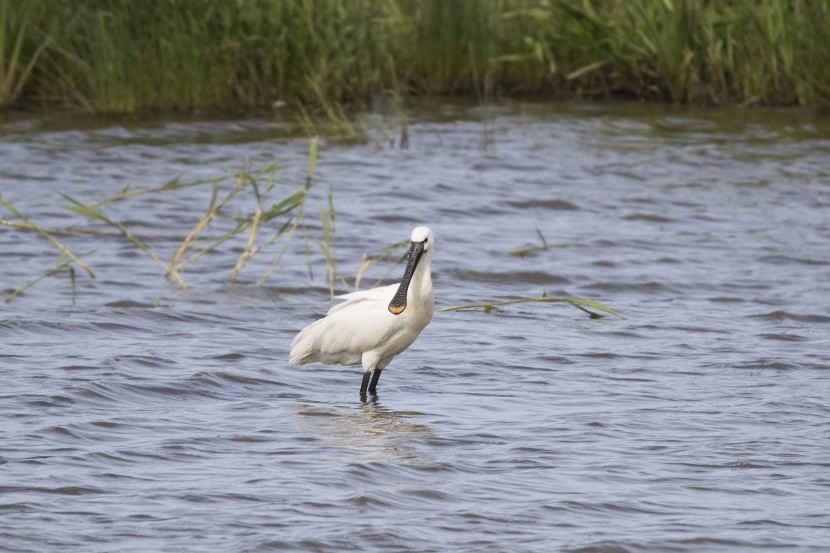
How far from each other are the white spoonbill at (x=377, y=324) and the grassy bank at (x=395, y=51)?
6.05 meters

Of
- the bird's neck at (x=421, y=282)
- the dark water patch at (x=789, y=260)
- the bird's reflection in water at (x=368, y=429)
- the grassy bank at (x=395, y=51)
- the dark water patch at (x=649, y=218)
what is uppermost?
the grassy bank at (x=395, y=51)

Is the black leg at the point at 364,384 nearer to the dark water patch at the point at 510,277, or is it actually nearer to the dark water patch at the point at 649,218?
the dark water patch at the point at 510,277

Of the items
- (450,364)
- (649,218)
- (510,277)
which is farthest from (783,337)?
(649,218)

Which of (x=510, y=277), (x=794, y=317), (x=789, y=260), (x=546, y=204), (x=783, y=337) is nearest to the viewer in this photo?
(x=783, y=337)

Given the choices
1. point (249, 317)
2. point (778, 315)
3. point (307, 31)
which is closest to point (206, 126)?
point (307, 31)

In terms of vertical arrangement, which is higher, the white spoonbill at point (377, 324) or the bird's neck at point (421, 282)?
the bird's neck at point (421, 282)

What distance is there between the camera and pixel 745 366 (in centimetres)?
707

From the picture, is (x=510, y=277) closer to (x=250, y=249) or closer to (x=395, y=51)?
(x=250, y=249)

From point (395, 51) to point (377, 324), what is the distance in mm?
9301

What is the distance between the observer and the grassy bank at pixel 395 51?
43.4 feet

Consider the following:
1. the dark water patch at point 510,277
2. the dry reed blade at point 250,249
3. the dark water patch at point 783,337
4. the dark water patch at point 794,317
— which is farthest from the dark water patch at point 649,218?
the dry reed blade at point 250,249

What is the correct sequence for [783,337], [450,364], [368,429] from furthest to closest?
[783,337] < [450,364] < [368,429]

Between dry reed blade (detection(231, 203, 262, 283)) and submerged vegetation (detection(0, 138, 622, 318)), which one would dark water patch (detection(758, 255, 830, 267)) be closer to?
submerged vegetation (detection(0, 138, 622, 318))

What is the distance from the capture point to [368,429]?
19.4 feet
